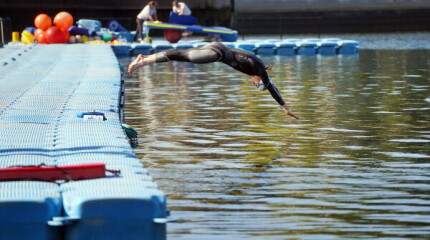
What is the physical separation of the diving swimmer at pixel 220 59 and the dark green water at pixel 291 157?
84 cm

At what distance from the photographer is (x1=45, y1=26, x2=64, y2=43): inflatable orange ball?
1366 inches

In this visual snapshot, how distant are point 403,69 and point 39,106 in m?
16.6

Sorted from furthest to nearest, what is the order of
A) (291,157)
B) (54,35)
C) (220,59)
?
(54,35) < (220,59) < (291,157)

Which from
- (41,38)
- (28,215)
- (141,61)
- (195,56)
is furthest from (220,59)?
(41,38)

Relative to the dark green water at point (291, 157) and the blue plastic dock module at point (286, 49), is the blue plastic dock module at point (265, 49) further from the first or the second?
the dark green water at point (291, 157)

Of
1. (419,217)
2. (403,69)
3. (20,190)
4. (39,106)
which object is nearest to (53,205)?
(20,190)

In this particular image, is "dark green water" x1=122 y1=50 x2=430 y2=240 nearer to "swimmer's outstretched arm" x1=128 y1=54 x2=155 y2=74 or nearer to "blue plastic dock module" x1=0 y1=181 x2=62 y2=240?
"swimmer's outstretched arm" x1=128 y1=54 x2=155 y2=74

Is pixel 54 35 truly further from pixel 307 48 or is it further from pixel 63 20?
Result: pixel 307 48

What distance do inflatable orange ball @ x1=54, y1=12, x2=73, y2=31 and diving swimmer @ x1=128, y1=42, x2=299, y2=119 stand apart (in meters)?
21.8

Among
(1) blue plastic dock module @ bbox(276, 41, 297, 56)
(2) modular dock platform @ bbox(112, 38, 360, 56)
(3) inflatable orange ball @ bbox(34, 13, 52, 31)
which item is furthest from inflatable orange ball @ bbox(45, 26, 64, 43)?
(1) blue plastic dock module @ bbox(276, 41, 297, 56)

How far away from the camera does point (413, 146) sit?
12.4m

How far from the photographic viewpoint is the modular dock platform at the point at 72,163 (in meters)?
6.44

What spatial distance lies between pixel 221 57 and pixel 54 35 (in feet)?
73.8

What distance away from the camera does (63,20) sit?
35.0 metres
